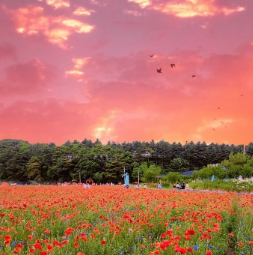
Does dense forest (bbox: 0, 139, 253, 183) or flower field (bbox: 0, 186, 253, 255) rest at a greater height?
dense forest (bbox: 0, 139, 253, 183)

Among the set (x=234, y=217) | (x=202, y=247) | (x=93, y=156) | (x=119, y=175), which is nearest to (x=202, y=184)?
(x=234, y=217)

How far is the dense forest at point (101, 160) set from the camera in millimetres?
72312

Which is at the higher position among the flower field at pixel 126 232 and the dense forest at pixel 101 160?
the dense forest at pixel 101 160

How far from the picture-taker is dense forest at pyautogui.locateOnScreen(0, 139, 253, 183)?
7231cm

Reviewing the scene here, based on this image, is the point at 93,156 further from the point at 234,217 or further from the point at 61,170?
the point at 234,217

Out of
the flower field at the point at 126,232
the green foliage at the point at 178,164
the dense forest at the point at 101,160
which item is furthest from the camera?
the green foliage at the point at 178,164

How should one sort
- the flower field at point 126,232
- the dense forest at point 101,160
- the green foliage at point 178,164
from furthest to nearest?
the green foliage at point 178,164, the dense forest at point 101,160, the flower field at point 126,232

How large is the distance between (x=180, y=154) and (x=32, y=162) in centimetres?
3863

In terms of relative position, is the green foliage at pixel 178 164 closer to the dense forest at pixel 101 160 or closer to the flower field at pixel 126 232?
the dense forest at pixel 101 160

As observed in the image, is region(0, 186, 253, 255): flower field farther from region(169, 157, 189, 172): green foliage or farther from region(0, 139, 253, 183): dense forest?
region(169, 157, 189, 172): green foliage

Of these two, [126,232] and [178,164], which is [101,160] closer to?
[178,164]

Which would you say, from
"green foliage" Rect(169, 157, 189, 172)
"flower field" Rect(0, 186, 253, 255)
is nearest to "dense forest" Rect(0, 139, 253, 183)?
"green foliage" Rect(169, 157, 189, 172)

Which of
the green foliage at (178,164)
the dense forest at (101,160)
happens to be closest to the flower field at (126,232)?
the dense forest at (101,160)

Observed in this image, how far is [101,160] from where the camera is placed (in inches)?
2918
